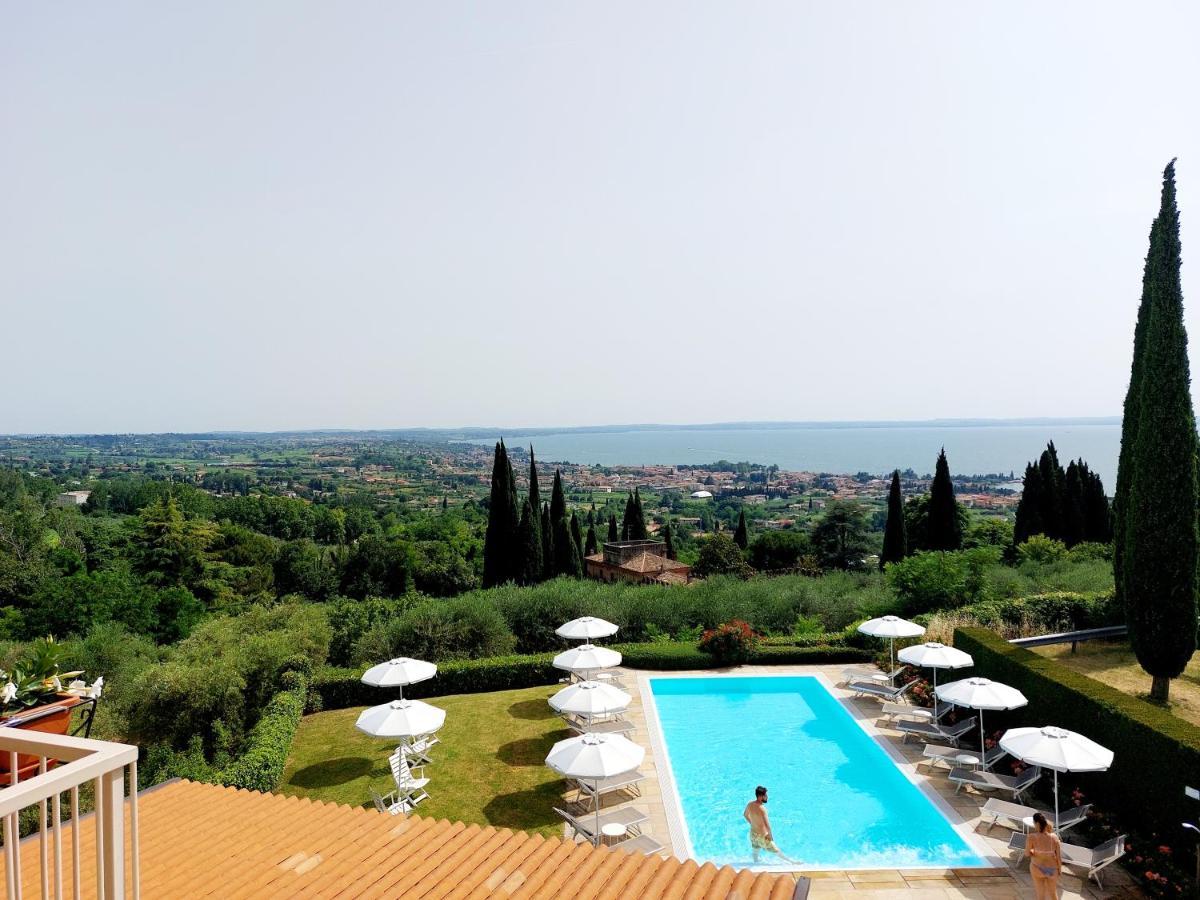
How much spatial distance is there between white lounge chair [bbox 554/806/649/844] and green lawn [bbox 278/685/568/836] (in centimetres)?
44

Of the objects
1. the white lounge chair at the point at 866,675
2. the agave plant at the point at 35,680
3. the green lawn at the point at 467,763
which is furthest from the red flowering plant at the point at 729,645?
the agave plant at the point at 35,680

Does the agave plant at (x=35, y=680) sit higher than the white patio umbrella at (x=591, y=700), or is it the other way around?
the agave plant at (x=35, y=680)

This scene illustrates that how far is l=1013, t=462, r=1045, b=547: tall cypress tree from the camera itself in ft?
108

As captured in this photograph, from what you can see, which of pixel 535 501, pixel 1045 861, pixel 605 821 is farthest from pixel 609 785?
pixel 535 501

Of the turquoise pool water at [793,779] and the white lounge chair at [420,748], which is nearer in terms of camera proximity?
the turquoise pool water at [793,779]

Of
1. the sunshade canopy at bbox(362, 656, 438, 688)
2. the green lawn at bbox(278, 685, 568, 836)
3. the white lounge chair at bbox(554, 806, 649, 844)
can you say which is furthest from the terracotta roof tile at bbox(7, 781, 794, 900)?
the sunshade canopy at bbox(362, 656, 438, 688)

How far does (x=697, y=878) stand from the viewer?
5.62 m

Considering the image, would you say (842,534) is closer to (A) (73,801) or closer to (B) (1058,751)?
(B) (1058,751)

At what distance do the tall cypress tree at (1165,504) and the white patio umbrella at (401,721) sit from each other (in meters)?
12.1

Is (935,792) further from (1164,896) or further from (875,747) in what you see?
(1164,896)

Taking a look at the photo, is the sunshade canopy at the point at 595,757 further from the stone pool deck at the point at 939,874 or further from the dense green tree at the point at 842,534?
the dense green tree at the point at 842,534

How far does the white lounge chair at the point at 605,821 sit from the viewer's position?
933 centimetres

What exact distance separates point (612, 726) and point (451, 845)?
744 cm

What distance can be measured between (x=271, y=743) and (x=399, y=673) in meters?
2.44
